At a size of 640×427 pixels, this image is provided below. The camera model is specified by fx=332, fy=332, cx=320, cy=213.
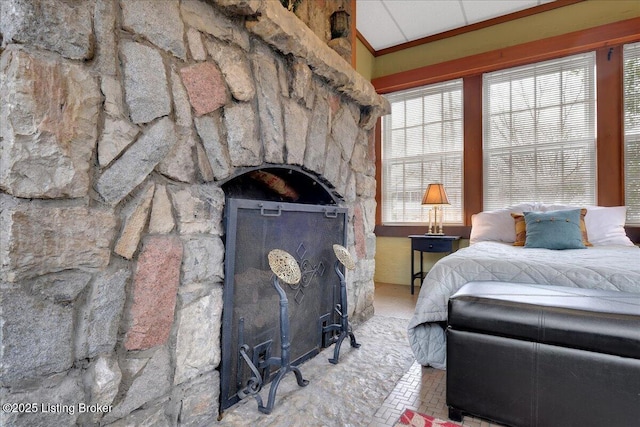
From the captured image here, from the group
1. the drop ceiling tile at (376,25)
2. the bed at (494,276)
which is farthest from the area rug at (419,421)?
the drop ceiling tile at (376,25)

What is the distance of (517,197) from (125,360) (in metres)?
3.70

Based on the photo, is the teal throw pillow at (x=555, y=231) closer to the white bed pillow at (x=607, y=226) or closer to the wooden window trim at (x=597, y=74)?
the white bed pillow at (x=607, y=226)

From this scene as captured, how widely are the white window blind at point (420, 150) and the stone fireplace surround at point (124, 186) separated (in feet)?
9.08

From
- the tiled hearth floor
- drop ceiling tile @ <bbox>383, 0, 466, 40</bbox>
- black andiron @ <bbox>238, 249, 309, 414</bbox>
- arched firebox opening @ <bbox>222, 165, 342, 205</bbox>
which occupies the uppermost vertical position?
drop ceiling tile @ <bbox>383, 0, 466, 40</bbox>

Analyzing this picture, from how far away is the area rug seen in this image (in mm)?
1364

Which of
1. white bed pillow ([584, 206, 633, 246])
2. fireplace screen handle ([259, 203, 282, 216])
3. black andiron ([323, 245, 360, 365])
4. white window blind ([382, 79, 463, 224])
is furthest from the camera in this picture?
white window blind ([382, 79, 463, 224])

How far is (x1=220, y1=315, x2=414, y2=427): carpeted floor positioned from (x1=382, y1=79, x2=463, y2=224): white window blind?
7.12ft

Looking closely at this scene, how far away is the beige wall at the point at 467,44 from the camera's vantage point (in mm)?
3154

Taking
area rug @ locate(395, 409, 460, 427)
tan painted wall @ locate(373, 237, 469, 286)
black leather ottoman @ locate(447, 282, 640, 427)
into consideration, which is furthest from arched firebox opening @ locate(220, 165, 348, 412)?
tan painted wall @ locate(373, 237, 469, 286)

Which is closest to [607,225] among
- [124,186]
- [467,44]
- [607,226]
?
[607,226]

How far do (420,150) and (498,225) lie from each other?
1333mm

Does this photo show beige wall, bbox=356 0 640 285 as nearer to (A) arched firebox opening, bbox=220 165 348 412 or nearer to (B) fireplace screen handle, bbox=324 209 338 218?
(A) arched firebox opening, bbox=220 165 348 412

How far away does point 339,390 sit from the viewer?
62.0 inches

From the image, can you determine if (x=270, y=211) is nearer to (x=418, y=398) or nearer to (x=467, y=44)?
(x=418, y=398)
